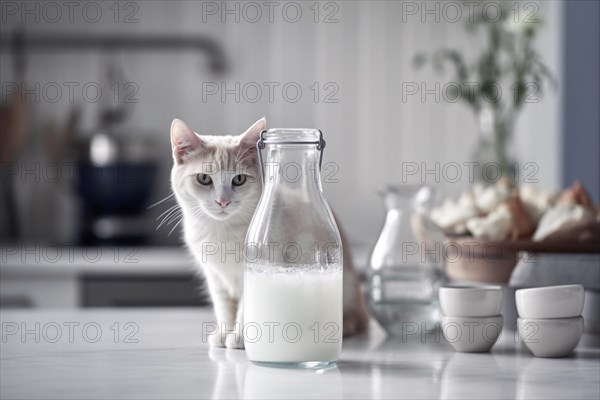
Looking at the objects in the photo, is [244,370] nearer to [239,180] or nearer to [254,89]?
[239,180]

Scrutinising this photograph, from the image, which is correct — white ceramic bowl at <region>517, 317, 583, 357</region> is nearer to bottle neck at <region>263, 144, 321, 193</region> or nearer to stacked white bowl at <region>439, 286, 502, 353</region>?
stacked white bowl at <region>439, 286, 502, 353</region>

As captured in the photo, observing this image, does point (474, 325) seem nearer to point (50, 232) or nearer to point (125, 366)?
point (125, 366)

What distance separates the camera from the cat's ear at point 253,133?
986 millimetres

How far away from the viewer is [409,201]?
1229 millimetres

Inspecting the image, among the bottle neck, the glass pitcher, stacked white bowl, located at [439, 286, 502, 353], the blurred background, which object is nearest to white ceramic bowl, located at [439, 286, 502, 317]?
stacked white bowl, located at [439, 286, 502, 353]

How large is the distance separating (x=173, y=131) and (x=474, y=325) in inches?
17.4

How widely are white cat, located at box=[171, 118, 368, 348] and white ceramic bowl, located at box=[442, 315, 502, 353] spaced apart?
0.87ft

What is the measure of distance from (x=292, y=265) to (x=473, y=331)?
278 mm

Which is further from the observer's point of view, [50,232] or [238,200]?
[50,232]

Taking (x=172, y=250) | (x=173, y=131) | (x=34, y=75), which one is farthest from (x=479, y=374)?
(x=34, y=75)

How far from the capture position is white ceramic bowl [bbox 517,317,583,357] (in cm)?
103

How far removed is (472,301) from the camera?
1047 millimetres

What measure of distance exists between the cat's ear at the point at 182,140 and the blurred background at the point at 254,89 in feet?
6.89

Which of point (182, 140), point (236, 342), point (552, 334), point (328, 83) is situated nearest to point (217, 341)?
point (236, 342)
